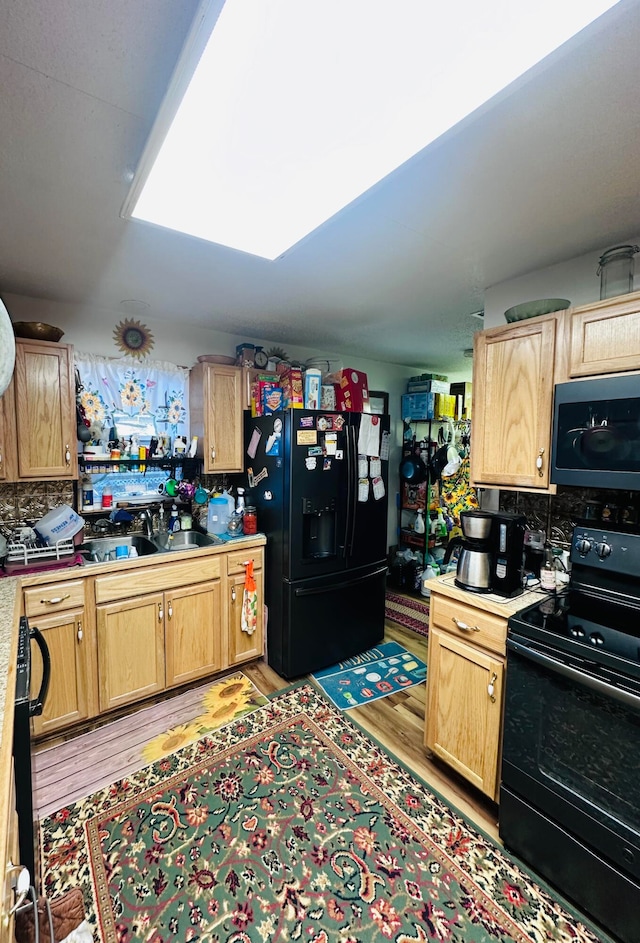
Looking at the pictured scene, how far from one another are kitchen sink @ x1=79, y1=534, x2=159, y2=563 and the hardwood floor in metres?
0.95

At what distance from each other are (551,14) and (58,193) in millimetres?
1552

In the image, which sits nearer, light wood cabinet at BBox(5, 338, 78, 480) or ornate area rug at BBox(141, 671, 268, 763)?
ornate area rug at BBox(141, 671, 268, 763)

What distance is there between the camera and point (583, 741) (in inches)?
51.9

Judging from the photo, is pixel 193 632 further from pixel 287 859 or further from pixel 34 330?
pixel 34 330

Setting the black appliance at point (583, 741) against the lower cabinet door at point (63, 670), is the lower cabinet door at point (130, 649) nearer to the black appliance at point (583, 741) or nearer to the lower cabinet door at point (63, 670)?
the lower cabinet door at point (63, 670)

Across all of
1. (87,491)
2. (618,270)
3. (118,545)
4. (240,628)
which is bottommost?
(240,628)

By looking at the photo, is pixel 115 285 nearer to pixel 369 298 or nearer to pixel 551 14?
pixel 369 298

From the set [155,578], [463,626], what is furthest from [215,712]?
[463,626]

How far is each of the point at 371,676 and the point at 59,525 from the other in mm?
2189

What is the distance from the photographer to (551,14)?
28.0 inches

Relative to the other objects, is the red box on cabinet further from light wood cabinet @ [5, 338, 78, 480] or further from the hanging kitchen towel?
light wood cabinet @ [5, 338, 78, 480]

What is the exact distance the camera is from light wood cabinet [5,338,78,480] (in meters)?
2.16

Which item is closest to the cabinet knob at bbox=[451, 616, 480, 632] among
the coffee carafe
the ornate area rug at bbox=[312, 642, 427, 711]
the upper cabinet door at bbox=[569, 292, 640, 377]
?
the coffee carafe

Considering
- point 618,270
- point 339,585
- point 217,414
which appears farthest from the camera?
point 217,414
